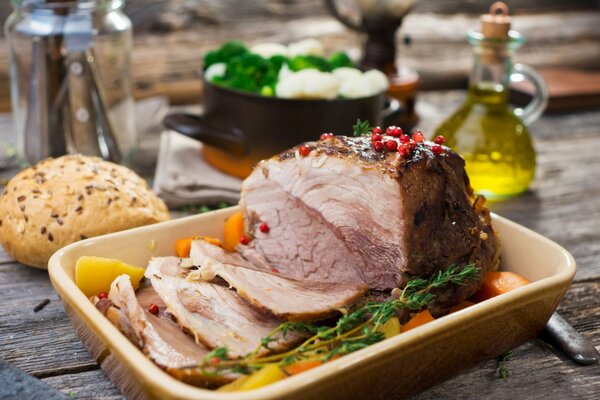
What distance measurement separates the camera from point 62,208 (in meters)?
1.88

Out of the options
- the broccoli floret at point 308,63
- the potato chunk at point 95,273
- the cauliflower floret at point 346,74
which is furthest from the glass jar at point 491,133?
the potato chunk at point 95,273

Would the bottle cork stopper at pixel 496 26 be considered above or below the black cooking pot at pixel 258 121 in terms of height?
above

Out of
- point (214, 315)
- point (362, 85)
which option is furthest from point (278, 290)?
point (362, 85)

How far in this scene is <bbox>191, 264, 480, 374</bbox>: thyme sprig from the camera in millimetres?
1278

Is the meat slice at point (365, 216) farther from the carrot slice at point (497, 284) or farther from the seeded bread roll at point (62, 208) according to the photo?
the seeded bread roll at point (62, 208)

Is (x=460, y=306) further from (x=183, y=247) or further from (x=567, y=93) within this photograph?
(x=567, y=93)

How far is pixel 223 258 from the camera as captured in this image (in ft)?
5.37

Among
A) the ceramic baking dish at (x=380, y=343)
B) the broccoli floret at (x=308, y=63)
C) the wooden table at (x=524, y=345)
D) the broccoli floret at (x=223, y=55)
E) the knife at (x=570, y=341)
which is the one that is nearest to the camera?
the ceramic baking dish at (x=380, y=343)

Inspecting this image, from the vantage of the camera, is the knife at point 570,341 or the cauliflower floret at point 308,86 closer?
the knife at point 570,341

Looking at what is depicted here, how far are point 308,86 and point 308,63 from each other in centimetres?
24

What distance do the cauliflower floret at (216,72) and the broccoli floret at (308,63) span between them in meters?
0.23

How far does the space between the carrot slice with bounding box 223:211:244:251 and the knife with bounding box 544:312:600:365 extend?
75 centimetres

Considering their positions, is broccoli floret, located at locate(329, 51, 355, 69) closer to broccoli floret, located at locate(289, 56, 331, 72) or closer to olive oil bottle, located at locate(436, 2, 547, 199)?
broccoli floret, located at locate(289, 56, 331, 72)

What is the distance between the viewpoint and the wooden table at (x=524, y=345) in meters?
1.49
